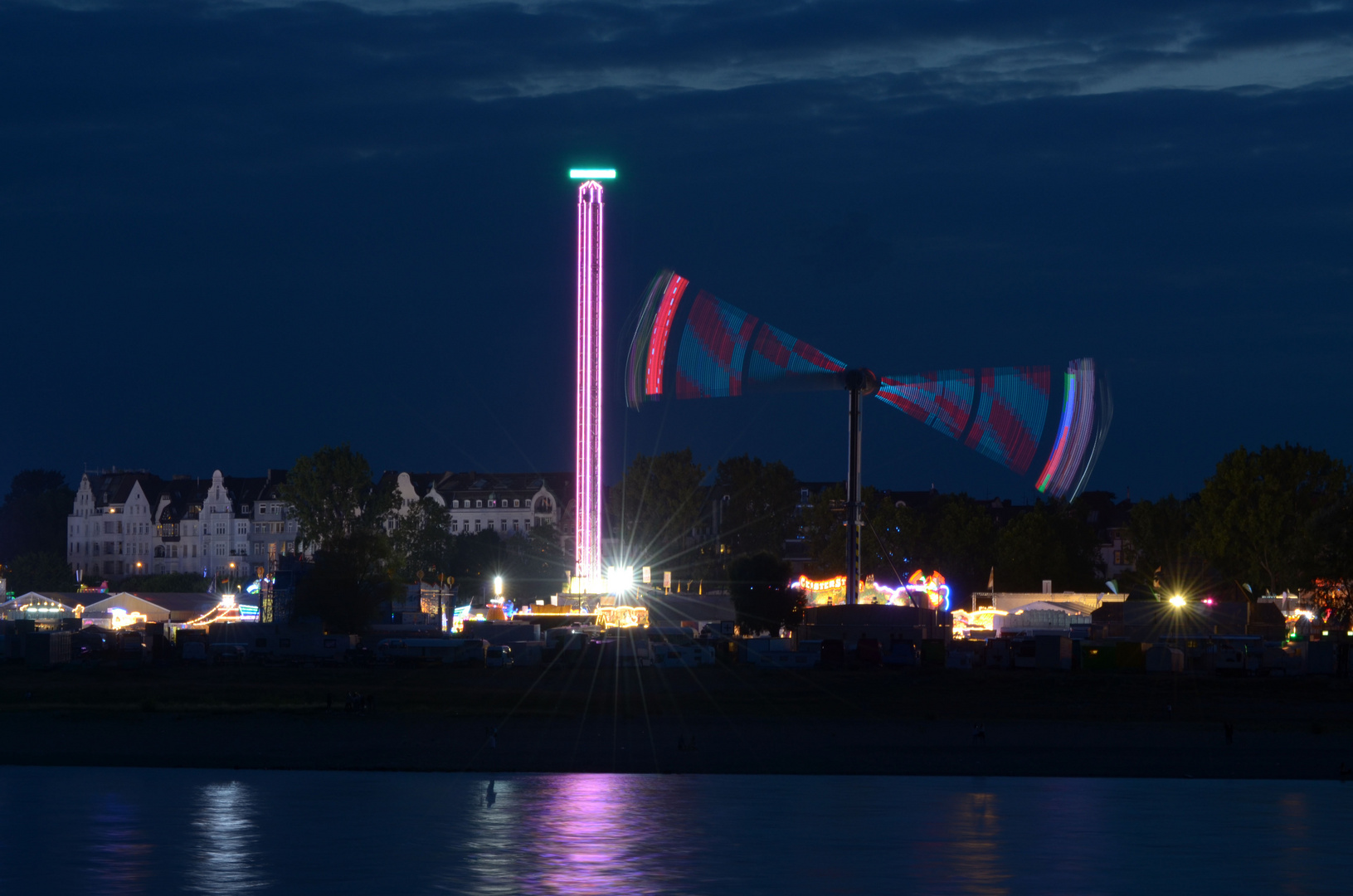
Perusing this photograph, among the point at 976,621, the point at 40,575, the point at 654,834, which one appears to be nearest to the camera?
the point at 654,834

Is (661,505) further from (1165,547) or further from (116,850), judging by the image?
(116,850)

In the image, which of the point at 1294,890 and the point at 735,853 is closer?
the point at 1294,890

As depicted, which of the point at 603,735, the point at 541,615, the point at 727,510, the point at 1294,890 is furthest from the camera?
the point at 727,510

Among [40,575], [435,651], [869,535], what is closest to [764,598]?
[435,651]

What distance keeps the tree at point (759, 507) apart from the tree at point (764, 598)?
67698 mm

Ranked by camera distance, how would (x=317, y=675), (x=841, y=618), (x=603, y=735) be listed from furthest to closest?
(x=841, y=618) < (x=317, y=675) < (x=603, y=735)

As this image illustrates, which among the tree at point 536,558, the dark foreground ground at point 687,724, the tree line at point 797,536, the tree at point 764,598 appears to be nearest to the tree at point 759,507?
the tree line at point 797,536

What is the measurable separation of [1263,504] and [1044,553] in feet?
108

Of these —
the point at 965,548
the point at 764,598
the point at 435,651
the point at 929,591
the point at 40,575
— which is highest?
the point at 965,548

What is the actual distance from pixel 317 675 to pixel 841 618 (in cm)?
3058

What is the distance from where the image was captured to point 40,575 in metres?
174

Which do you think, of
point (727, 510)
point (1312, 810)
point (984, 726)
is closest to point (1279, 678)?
point (984, 726)

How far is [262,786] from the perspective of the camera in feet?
115

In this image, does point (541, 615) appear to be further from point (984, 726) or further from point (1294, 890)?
point (1294, 890)
